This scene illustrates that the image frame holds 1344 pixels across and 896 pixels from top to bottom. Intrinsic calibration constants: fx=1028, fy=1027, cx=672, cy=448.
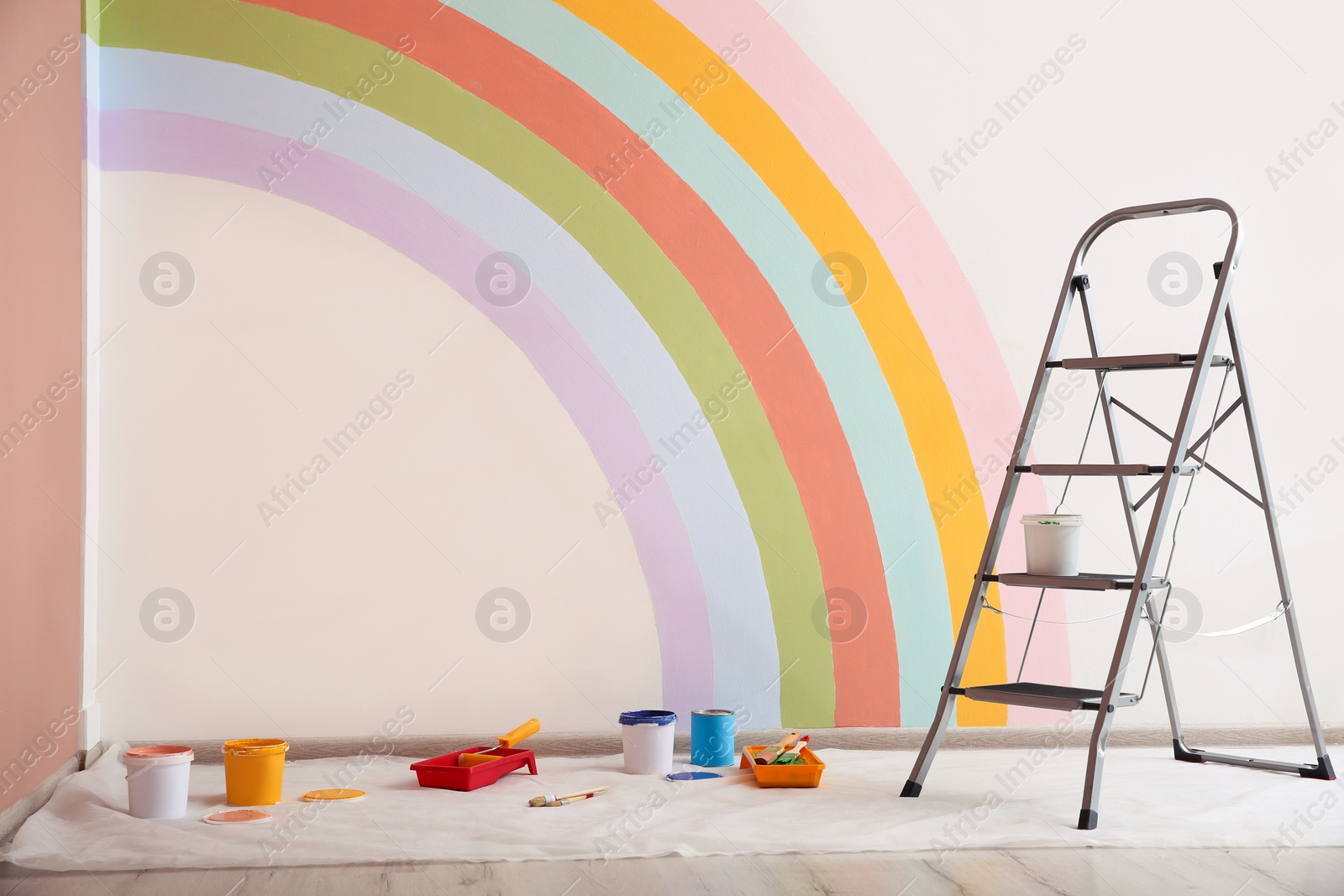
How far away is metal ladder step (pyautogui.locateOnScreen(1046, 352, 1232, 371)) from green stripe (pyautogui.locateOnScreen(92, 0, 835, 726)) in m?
0.82

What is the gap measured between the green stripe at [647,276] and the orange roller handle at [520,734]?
0.67 meters

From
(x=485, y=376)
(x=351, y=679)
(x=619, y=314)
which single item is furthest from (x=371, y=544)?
(x=619, y=314)

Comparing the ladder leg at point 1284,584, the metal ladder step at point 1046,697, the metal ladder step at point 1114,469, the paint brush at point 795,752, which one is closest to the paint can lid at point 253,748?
the paint brush at point 795,752

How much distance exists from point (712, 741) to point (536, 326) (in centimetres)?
117

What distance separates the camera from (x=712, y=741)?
2.54 meters

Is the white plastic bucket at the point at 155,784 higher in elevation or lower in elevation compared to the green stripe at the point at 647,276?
lower

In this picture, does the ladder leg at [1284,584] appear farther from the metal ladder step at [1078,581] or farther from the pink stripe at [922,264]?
the pink stripe at [922,264]

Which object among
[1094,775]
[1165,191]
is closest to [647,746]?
[1094,775]

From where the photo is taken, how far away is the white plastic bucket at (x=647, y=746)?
2.46 meters

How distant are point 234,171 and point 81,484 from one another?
34.7 inches

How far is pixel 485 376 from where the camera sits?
275cm

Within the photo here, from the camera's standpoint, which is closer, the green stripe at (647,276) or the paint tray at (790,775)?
the paint tray at (790,775)

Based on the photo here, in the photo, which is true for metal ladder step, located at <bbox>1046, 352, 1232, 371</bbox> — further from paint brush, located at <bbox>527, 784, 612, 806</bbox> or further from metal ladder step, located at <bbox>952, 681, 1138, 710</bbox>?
paint brush, located at <bbox>527, 784, 612, 806</bbox>

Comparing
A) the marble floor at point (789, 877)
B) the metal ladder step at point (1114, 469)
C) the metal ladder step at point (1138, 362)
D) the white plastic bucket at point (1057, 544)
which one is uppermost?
the metal ladder step at point (1138, 362)
